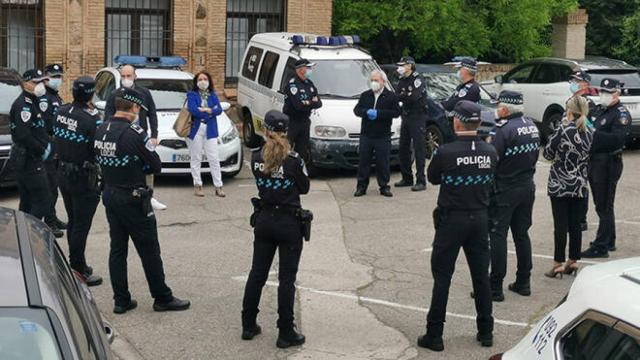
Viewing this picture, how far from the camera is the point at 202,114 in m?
14.5

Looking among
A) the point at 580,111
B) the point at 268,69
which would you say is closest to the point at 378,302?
the point at 580,111

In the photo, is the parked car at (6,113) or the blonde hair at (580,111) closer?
the blonde hair at (580,111)

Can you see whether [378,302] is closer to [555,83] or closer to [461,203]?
[461,203]

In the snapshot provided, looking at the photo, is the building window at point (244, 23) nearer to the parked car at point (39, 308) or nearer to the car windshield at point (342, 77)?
the car windshield at point (342, 77)

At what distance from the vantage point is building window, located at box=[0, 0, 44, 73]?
1938 cm

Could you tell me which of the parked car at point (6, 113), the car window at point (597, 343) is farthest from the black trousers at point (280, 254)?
the parked car at point (6, 113)

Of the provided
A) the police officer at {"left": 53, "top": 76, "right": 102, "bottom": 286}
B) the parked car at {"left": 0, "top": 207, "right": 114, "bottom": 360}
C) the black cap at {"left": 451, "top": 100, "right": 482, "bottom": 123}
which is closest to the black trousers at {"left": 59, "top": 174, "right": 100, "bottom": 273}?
the police officer at {"left": 53, "top": 76, "right": 102, "bottom": 286}

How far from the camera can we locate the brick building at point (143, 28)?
19531 millimetres

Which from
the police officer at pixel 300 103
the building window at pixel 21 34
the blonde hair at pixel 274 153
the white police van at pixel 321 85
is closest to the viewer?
the blonde hair at pixel 274 153

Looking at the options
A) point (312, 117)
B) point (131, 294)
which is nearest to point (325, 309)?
point (131, 294)

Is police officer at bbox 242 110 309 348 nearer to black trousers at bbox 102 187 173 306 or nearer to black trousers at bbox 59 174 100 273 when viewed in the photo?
black trousers at bbox 102 187 173 306

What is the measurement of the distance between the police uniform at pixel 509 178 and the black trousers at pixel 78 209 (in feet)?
12.1

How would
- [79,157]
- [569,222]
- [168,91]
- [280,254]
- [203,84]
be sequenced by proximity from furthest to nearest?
[168,91]
[203,84]
[569,222]
[79,157]
[280,254]

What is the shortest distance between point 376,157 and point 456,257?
6478mm
